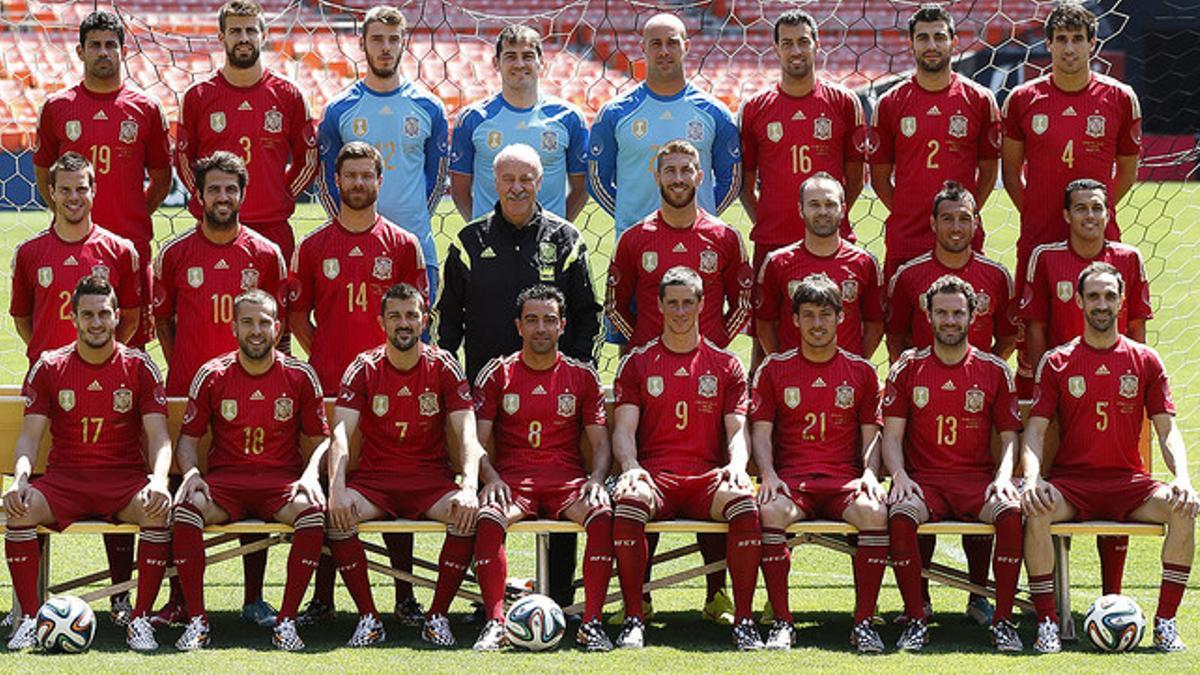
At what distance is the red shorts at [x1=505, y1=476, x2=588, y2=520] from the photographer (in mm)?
6094

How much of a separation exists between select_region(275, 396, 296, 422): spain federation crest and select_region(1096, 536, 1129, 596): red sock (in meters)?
2.79

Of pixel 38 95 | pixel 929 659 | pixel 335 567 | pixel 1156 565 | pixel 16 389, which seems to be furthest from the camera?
pixel 38 95

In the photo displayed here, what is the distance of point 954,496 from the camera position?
607 centimetres

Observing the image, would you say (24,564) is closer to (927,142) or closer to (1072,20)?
(927,142)

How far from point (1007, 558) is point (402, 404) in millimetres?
2073

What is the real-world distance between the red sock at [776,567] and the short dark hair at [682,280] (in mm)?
852

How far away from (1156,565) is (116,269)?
4.13 m

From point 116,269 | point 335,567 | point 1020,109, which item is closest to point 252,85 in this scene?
point 116,269

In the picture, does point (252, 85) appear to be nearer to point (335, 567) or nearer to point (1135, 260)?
point (335, 567)

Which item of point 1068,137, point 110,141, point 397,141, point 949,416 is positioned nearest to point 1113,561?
point 949,416

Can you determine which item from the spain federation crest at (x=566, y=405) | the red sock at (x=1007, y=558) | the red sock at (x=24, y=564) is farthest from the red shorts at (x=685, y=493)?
the red sock at (x=24, y=564)

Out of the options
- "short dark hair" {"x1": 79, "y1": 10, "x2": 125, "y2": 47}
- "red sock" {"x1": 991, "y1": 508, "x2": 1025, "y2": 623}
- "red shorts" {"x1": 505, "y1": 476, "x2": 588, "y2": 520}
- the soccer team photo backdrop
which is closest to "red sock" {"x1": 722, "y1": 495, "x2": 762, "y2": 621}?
"red shorts" {"x1": 505, "y1": 476, "x2": 588, "y2": 520}

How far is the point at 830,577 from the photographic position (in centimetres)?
722

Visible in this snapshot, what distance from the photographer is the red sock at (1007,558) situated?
5.86 metres
